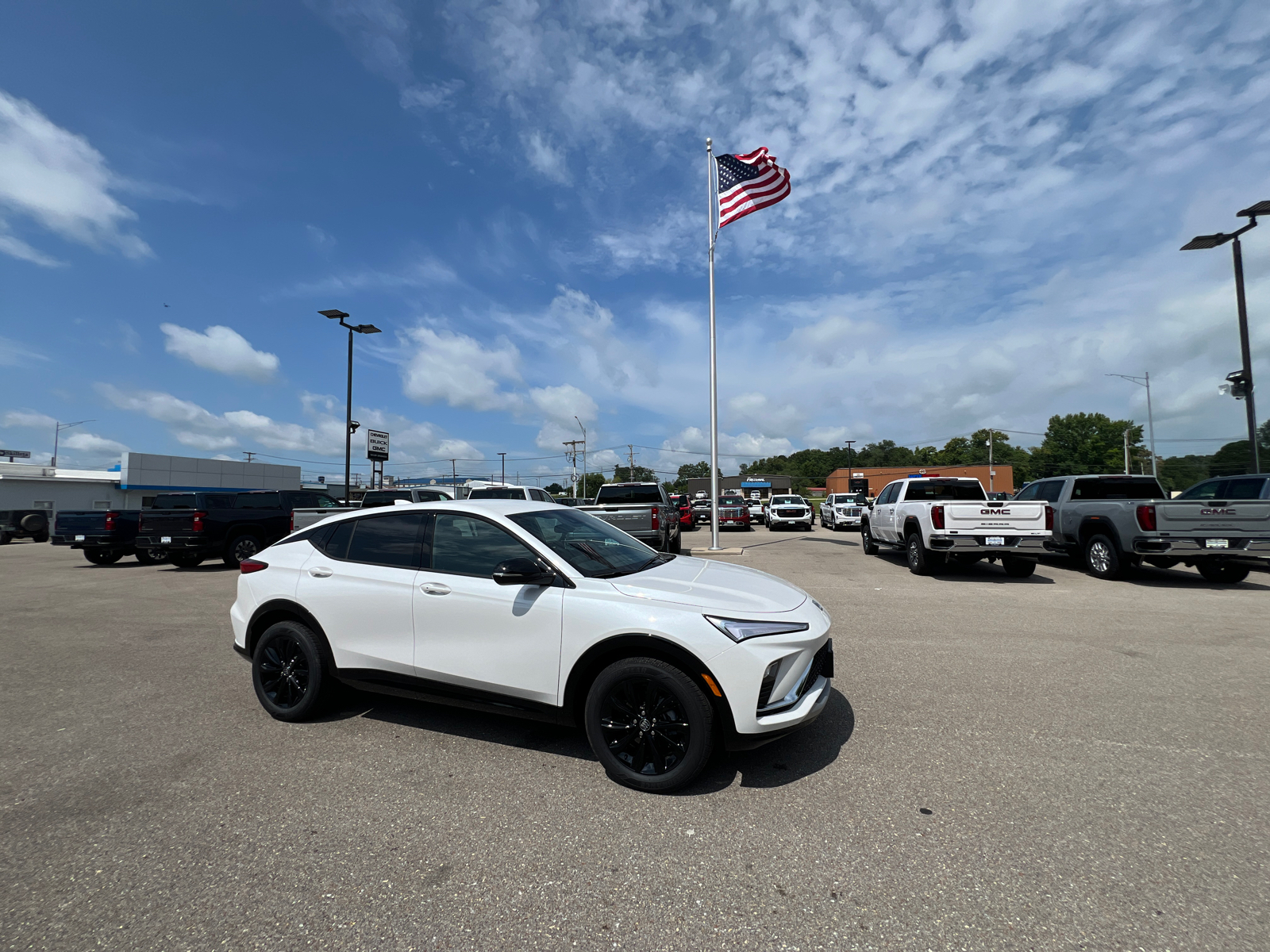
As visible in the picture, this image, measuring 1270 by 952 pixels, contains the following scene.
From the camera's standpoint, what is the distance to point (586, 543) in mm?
4227

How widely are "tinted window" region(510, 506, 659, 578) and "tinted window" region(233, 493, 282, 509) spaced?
13623 mm

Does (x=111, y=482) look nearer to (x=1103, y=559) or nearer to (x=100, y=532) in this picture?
(x=100, y=532)

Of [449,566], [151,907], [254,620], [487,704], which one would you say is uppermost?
[449,566]

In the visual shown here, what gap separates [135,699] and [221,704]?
75 cm

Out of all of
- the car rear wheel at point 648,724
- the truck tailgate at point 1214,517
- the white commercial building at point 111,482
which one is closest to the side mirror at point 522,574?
the car rear wheel at point 648,724

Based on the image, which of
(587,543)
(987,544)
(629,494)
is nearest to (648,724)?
(587,543)

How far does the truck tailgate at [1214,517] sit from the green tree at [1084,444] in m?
99.7

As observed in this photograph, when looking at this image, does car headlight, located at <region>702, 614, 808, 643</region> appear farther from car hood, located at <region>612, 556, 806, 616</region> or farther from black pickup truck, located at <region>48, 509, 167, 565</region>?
black pickup truck, located at <region>48, 509, 167, 565</region>

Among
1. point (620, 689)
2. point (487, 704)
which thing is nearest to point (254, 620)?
point (487, 704)

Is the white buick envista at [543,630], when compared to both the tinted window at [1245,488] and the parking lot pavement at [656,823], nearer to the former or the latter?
the parking lot pavement at [656,823]

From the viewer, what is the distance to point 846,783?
132 inches

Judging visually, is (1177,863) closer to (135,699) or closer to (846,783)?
(846,783)

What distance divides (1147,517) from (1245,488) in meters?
3.78

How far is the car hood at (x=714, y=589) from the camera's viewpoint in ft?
11.3
